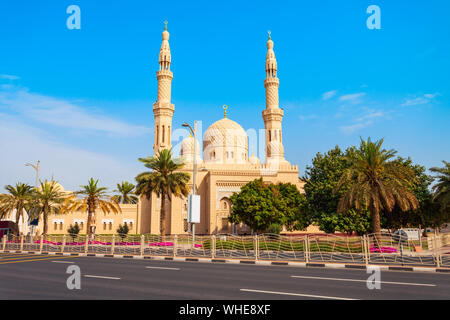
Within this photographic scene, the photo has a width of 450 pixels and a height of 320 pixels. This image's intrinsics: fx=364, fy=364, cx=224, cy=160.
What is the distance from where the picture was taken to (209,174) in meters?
47.8

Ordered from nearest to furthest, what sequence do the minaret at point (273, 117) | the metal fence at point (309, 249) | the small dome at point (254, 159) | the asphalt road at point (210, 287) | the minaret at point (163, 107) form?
the asphalt road at point (210, 287), the metal fence at point (309, 249), the minaret at point (163, 107), the minaret at point (273, 117), the small dome at point (254, 159)

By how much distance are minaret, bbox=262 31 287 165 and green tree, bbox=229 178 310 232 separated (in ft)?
40.2

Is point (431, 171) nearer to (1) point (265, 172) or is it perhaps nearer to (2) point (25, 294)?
(1) point (265, 172)

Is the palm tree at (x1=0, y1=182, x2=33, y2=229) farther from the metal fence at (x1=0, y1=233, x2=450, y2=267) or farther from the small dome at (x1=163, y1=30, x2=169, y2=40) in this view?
the small dome at (x1=163, y1=30, x2=169, y2=40)

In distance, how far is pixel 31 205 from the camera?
33.7m

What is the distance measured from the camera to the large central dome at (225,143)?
5497cm

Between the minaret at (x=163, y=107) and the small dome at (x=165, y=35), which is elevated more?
the small dome at (x=165, y=35)

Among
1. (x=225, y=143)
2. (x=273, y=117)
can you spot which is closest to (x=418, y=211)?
(x=273, y=117)

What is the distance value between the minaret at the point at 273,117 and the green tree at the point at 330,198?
55.9ft

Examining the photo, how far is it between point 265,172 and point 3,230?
99.9 feet

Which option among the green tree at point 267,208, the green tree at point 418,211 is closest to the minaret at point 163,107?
the green tree at point 267,208

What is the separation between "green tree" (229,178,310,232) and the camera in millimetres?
36062

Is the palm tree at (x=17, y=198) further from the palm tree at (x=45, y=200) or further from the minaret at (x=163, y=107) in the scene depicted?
the minaret at (x=163, y=107)
